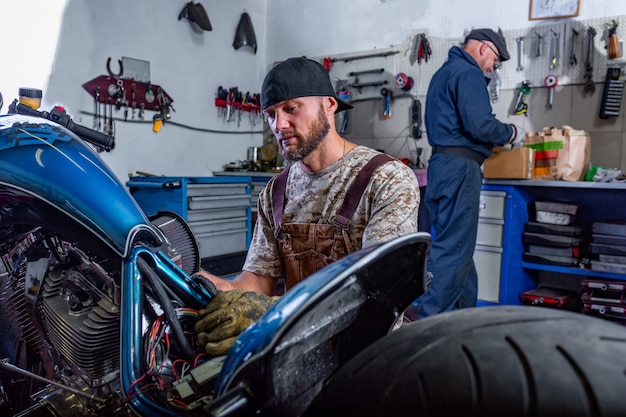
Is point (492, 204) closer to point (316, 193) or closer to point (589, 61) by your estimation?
point (589, 61)

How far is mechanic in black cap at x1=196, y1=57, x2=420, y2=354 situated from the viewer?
4.79 feet

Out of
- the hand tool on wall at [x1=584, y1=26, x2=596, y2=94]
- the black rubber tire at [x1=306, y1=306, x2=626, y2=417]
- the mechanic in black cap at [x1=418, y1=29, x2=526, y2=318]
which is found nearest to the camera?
the black rubber tire at [x1=306, y1=306, x2=626, y2=417]

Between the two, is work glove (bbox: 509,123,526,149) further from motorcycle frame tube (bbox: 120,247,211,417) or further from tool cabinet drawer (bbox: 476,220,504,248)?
motorcycle frame tube (bbox: 120,247,211,417)

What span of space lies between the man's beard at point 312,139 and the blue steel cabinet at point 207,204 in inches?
91.0

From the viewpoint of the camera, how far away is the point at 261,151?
5195 millimetres

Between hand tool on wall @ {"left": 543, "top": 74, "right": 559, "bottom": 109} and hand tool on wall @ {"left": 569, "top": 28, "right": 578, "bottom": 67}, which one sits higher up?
hand tool on wall @ {"left": 569, "top": 28, "right": 578, "bottom": 67}

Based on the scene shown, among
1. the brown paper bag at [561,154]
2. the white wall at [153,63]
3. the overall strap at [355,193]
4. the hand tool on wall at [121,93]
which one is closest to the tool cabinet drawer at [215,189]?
the white wall at [153,63]

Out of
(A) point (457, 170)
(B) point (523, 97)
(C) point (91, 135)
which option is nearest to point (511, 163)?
(A) point (457, 170)

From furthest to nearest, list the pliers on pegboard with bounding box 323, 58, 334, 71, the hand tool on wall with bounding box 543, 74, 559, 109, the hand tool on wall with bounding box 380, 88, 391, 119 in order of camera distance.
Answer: the pliers on pegboard with bounding box 323, 58, 334, 71, the hand tool on wall with bounding box 380, 88, 391, 119, the hand tool on wall with bounding box 543, 74, 559, 109

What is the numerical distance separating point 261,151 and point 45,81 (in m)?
2.14

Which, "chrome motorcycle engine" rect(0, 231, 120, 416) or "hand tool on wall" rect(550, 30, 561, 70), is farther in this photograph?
"hand tool on wall" rect(550, 30, 561, 70)

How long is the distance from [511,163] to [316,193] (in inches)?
84.9

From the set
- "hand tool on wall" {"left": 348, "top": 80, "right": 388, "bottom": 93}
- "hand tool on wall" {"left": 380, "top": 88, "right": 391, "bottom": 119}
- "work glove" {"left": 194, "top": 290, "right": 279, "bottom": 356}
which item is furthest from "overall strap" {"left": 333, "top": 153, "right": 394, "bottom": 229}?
"hand tool on wall" {"left": 348, "top": 80, "right": 388, "bottom": 93}

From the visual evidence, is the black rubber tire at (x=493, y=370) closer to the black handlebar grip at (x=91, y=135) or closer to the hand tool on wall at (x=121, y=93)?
the black handlebar grip at (x=91, y=135)
